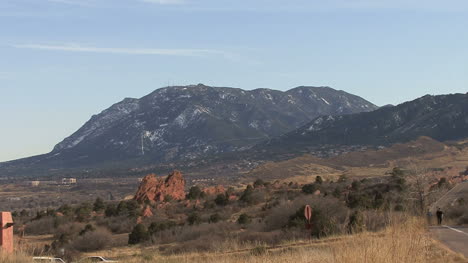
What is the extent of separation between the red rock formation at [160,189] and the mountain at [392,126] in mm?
81872

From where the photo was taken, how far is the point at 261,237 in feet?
111

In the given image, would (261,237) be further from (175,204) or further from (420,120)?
(420,120)

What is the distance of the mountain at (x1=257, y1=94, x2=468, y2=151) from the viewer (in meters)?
148

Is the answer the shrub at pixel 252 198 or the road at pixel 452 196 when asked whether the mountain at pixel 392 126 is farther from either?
the road at pixel 452 196

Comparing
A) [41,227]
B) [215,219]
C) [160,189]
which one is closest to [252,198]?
[215,219]

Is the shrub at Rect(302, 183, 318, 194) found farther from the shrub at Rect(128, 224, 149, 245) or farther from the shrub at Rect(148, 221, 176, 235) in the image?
the shrub at Rect(128, 224, 149, 245)

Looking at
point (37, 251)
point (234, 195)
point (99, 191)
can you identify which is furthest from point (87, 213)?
point (99, 191)

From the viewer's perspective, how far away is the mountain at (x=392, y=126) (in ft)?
487

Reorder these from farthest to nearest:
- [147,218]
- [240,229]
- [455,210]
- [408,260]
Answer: [147,218] < [240,229] < [455,210] < [408,260]

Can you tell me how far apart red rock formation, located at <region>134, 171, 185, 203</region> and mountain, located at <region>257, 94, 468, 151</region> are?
8187 centimetres

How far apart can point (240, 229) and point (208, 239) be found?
25.6ft

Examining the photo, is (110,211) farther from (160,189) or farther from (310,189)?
(310,189)

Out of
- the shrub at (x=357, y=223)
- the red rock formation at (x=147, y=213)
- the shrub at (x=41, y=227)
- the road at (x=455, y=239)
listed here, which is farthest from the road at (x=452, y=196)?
the shrub at (x=41, y=227)

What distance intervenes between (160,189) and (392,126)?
104 meters
